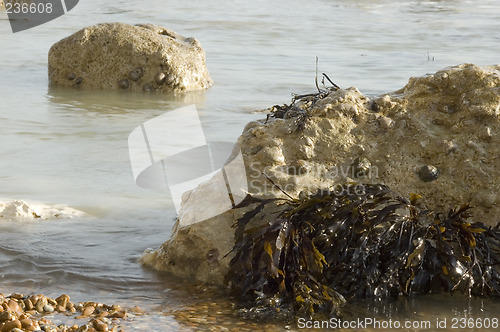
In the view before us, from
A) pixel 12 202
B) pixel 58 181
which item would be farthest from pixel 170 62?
pixel 12 202

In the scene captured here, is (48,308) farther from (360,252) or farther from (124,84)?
(124,84)

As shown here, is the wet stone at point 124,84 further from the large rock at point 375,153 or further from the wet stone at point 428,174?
the wet stone at point 428,174

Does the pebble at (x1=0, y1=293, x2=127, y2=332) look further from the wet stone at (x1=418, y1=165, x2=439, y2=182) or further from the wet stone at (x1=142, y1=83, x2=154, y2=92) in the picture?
the wet stone at (x1=142, y1=83, x2=154, y2=92)

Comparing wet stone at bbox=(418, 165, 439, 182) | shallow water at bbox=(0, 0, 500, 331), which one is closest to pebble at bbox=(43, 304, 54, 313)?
shallow water at bbox=(0, 0, 500, 331)

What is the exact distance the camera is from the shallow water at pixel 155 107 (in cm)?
398

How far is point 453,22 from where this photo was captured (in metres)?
19.0

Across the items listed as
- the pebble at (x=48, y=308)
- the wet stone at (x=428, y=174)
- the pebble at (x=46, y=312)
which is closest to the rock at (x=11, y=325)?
the pebble at (x=46, y=312)

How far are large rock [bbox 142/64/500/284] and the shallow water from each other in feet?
0.85

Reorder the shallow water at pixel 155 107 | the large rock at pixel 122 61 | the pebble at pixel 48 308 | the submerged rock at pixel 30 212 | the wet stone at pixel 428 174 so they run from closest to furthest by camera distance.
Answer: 1. the pebble at pixel 48 308
2. the shallow water at pixel 155 107
3. the wet stone at pixel 428 174
4. the submerged rock at pixel 30 212
5. the large rock at pixel 122 61

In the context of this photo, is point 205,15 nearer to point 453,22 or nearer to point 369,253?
point 453,22

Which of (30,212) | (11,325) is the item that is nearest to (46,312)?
(11,325)

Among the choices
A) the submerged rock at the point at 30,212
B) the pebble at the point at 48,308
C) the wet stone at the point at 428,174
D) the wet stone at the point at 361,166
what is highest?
the wet stone at the point at 361,166

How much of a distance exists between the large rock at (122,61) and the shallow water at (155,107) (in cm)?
26

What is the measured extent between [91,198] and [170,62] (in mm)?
4840
